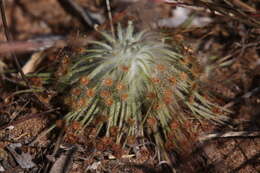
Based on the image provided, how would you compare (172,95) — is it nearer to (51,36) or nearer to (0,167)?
(0,167)

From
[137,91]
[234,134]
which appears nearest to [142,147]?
[137,91]

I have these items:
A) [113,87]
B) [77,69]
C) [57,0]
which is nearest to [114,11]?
[57,0]

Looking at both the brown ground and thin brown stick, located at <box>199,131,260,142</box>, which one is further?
thin brown stick, located at <box>199,131,260,142</box>

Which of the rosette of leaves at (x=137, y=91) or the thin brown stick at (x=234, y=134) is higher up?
the rosette of leaves at (x=137, y=91)

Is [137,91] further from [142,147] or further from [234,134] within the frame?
[234,134]

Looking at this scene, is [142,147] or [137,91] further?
[137,91]

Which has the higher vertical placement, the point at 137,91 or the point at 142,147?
the point at 137,91

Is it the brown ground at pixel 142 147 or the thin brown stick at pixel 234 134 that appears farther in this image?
the thin brown stick at pixel 234 134

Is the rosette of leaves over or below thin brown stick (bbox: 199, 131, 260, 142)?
over
